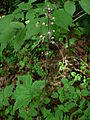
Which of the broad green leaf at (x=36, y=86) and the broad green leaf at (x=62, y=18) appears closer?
the broad green leaf at (x=62, y=18)

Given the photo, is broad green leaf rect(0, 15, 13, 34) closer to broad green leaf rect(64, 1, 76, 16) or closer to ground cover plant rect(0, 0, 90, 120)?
ground cover plant rect(0, 0, 90, 120)

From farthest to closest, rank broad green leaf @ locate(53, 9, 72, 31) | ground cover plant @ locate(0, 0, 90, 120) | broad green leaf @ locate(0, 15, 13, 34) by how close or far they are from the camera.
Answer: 1. ground cover plant @ locate(0, 0, 90, 120)
2. broad green leaf @ locate(0, 15, 13, 34)
3. broad green leaf @ locate(53, 9, 72, 31)

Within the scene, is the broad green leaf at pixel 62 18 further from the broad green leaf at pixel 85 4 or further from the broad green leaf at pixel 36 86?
the broad green leaf at pixel 36 86

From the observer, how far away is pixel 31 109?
175 cm

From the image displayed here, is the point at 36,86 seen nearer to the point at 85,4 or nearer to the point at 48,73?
the point at 85,4

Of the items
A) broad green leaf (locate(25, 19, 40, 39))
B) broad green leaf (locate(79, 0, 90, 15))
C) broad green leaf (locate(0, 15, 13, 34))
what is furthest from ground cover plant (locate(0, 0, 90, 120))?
broad green leaf (locate(79, 0, 90, 15))

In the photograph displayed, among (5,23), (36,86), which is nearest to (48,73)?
(36,86)

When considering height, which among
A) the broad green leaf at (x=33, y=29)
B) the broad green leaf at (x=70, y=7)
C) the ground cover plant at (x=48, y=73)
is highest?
the broad green leaf at (x=70, y=7)

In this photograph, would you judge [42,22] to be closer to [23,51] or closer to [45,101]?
[45,101]

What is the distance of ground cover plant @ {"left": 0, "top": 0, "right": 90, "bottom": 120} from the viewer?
168cm

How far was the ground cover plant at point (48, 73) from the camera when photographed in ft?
5.50

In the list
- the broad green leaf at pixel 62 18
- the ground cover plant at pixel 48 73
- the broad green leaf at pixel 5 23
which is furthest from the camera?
the ground cover plant at pixel 48 73

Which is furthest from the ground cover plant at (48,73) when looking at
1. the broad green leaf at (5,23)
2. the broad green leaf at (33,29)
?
the broad green leaf at (33,29)

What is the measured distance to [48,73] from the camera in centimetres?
269
